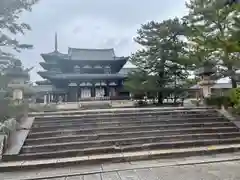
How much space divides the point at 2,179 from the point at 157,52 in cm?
1351

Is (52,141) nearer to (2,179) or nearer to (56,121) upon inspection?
(56,121)

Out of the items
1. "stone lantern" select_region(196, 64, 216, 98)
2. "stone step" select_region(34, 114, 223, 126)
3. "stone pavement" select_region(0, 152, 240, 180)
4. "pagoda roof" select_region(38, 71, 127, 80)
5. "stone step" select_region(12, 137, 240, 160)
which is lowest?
"stone pavement" select_region(0, 152, 240, 180)

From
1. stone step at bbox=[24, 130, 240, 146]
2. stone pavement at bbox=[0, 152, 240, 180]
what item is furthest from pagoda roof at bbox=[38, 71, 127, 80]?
stone pavement at bbox=[0, 152, 240, 180]

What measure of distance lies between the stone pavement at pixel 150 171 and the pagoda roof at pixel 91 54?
2264 cm

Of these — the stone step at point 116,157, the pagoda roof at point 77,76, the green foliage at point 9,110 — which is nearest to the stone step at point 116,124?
the green foliage at point 9,110

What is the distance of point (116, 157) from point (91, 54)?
79.8 feet

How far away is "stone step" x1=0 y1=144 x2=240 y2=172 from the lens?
4855mm

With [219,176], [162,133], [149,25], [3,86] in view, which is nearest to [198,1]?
[149,25]

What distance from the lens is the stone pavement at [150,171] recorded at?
4.09 meters

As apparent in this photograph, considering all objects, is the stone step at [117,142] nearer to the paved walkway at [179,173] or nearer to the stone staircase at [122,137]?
the stone staircase at [122,137]

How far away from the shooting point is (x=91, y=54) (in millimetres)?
28250

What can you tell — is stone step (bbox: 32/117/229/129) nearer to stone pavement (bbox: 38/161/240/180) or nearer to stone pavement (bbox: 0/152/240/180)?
stone pavement (bbox: 0/152/240/180)

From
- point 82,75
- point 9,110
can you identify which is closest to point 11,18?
point 9,110

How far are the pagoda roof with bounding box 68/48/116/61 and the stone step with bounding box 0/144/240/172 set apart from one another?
871 inches
